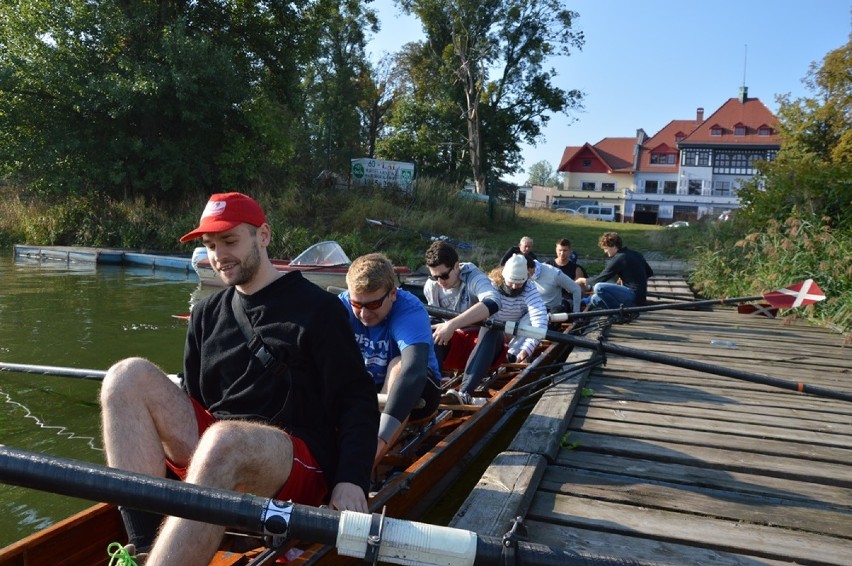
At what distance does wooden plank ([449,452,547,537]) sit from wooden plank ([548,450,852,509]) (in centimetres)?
26

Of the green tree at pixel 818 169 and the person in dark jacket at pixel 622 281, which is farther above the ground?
the green tree at pixel 818 169

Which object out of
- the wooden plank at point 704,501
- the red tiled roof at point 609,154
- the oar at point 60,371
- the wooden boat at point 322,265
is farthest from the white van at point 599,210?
the wooden plank at point 704,501

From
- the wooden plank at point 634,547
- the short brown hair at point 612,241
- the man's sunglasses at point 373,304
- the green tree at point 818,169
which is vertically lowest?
the wooden plank at point 634,547

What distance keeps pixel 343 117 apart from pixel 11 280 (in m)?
20.7

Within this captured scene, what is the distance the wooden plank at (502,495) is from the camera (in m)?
2.97

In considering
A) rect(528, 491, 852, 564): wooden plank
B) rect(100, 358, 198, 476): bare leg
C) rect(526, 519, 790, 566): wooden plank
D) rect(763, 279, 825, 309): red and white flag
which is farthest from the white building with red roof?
rect(100, 358, 198, 476): bare leg

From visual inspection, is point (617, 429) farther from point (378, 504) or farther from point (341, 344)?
point (341, 344)

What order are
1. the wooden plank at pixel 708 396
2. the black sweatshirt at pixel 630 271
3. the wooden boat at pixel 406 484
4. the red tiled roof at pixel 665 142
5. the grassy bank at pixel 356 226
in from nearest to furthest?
the wooden boat at pixel 406 484, the wooden plank at pixel 708 396, the black sweatshirt at pixel 630 271, the grassy bank at pixel 356 226, the red tiled roof at pixel 665 142

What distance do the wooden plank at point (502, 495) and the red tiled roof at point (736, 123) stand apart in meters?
56.9

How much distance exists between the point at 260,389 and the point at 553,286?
6.11 meters

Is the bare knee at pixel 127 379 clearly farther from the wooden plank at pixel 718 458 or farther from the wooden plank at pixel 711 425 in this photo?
the wooden plank at pixel 711 425

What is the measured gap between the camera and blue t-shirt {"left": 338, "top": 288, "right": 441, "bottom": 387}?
3681 millimetres

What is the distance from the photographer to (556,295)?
27.5 ft

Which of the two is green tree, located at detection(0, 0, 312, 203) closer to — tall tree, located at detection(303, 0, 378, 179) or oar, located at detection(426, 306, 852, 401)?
tall tree, located at detection(303, 0, 378, 179)
